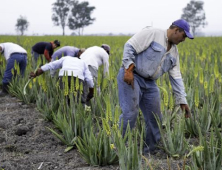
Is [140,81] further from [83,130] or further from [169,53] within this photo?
[83,130]

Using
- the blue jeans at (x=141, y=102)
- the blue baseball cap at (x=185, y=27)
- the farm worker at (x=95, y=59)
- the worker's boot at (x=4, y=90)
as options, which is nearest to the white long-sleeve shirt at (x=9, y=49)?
the worker's boot at (x=4, y=90)

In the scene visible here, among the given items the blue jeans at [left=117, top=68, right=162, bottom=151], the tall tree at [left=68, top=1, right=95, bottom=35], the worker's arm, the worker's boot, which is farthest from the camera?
the tall tree at [left=68, top=1, right=95, bottom=35]

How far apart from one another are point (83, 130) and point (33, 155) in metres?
0.64

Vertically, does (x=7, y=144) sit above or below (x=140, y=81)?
below

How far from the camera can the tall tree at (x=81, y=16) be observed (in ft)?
216

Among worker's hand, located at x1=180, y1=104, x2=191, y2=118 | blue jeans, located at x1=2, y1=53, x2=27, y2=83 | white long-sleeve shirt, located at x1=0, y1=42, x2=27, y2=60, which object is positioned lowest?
worker's hand, located at x1=180, y1=104, x2=191, y2=118

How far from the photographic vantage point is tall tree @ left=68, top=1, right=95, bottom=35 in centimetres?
6575

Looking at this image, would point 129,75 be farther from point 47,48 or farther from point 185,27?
point 47,48

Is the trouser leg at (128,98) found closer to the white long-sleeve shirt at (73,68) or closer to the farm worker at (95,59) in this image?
the white long-sleeve shirt at (73,68)

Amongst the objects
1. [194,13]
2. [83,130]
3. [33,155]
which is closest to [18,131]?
[33,155]

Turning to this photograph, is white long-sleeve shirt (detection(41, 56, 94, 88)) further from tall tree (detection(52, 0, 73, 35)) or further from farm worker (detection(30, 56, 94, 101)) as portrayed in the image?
tall tree (detection(52, 0, 73, 35))

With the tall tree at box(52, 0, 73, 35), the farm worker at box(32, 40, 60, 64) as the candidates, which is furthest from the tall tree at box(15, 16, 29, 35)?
the farm worker at box(32, 40, 60, 64)

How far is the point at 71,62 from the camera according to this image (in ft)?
Answer: 14.8

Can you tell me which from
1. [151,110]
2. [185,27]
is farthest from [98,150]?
[185,27]
